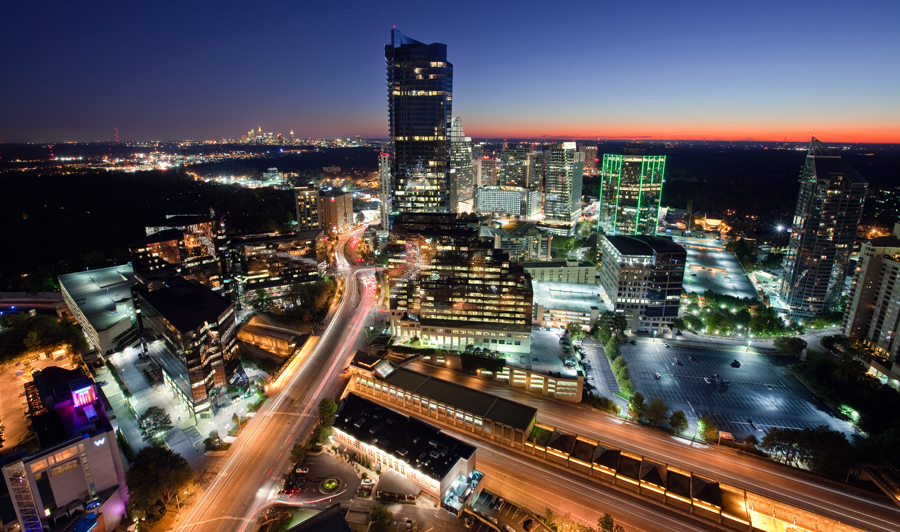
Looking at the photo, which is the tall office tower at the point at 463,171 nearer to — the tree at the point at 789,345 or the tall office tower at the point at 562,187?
the tall office tower at the point at 562,187

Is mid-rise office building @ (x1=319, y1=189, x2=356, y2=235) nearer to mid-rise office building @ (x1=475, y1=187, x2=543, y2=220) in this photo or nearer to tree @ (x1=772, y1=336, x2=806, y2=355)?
mid-rise office building @ (x1=475, y1=187, x2=543, y2=220)

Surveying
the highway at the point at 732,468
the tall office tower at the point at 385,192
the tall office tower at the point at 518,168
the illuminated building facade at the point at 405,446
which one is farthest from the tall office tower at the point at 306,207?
the highway at the point at 732,468

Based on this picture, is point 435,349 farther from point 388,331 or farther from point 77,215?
point 77,215

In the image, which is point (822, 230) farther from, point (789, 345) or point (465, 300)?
point (465, 300)

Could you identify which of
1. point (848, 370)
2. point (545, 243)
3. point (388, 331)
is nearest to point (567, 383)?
point (388, 331)

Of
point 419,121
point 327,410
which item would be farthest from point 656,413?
point 419,121

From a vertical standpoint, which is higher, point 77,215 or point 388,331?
point 77,215
